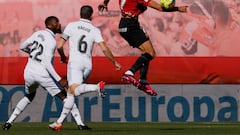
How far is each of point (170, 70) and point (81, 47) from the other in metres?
7.63

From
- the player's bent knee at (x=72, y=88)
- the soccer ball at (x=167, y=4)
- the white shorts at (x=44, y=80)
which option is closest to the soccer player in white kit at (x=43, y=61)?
the white shorts at (x=44, y=80)

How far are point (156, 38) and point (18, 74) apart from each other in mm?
3365

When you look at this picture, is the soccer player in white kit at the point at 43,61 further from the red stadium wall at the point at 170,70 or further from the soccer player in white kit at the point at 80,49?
the red stadium wall at the point at 170,70

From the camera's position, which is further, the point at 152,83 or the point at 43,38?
the point at 152,83

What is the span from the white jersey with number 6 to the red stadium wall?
7.15 m

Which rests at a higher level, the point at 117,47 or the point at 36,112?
the point at 117,47

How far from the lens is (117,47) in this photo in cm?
2270

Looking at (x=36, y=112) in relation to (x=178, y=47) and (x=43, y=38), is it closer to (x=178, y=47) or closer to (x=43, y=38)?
(x=178, y=47)

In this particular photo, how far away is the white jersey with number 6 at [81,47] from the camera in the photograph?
15211 mm

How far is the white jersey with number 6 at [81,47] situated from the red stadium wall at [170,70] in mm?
7154

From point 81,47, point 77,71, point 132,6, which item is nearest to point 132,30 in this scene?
point 132,6

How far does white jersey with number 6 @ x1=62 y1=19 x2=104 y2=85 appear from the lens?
A: 15.2m

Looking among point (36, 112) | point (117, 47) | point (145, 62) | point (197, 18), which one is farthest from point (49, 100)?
point (145, 62)

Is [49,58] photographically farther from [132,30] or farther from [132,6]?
[132,6]
